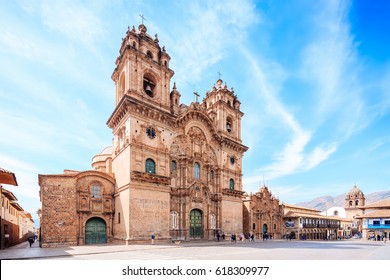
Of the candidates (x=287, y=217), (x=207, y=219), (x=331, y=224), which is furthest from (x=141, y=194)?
(x=331, y=224)

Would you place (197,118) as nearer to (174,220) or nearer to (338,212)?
(174,220)

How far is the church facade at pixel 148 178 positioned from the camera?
2895 centimetres

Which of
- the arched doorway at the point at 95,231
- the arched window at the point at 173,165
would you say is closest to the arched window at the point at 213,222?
the arched window at the point at 173,165

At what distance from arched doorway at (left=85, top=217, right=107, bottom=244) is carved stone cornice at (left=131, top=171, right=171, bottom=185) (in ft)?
22.7

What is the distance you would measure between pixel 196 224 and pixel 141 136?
13743 millimetres

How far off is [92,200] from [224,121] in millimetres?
22720

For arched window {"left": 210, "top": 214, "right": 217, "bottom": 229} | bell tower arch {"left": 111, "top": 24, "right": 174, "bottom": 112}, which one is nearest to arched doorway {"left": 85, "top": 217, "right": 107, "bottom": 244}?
arched window {"left": 210, "top": 214, "right": 217, "bottom": 229}

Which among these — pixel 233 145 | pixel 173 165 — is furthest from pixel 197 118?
pixel 233 145

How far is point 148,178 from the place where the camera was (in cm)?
3023

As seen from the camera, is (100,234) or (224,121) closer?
(100,234)

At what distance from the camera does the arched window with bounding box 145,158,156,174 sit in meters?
31.1
